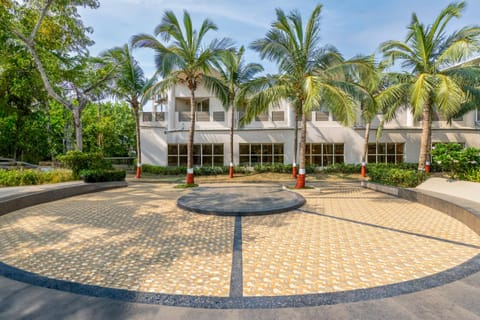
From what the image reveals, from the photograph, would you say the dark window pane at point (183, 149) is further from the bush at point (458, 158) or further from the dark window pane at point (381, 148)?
the bush at point (458, 158)

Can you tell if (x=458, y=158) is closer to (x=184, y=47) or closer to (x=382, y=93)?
(x=382, y=93)

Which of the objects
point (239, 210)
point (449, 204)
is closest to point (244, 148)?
point (239, 210)

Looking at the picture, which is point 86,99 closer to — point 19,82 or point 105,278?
point 19,82

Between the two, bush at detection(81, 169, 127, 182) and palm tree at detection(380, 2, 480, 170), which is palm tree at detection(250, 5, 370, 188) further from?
bush at detection(81, 169, 127, 182)

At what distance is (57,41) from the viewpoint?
46.2 feet

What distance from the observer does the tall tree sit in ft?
40.9

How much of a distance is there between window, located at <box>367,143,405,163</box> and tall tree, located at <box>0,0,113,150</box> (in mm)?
20748

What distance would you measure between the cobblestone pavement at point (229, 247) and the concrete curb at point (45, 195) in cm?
34

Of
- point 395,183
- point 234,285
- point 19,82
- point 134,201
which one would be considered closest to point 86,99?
point 19,82

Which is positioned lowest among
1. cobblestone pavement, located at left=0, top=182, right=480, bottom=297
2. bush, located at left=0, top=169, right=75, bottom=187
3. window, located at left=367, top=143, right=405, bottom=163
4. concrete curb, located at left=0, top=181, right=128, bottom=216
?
cobblestone pavement, located at left=0, top=182, right=480, bottom=297

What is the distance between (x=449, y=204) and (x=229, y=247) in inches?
262

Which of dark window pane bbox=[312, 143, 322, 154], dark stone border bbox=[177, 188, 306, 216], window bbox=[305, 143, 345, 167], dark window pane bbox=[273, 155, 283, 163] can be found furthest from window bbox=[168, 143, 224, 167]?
dark stone border bbox=[177, 188, 306, 216]

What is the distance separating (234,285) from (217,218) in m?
3.66

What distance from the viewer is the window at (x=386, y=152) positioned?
19.0m
